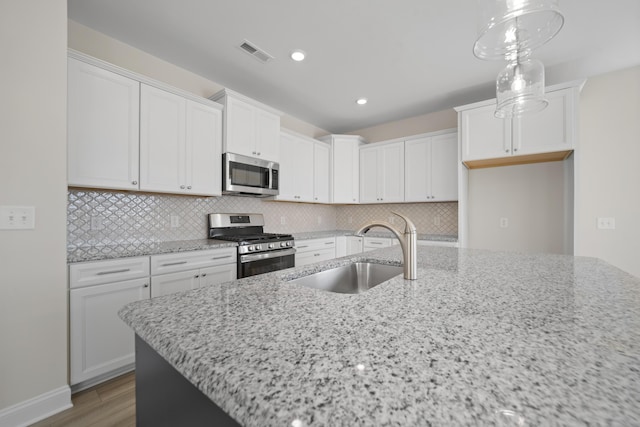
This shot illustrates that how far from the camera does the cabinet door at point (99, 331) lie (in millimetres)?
1720

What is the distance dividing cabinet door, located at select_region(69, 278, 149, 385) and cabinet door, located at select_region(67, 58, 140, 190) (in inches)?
30.9

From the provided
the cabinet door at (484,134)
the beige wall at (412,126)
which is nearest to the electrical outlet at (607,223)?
the cabinet door at (484,134)

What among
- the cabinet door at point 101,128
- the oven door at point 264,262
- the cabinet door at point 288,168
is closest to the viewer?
the cabinet door at point 101,128

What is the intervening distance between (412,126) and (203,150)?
3051mm

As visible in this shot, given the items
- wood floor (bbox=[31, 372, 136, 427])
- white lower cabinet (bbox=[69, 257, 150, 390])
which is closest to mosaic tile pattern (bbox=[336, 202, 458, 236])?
white lower cabinet (bbox=[69, 257, 150, 390])

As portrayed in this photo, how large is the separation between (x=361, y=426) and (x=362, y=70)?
3045 millimetres

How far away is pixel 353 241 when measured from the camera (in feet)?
13.5

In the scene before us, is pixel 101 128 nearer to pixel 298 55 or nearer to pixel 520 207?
pixel 298 55

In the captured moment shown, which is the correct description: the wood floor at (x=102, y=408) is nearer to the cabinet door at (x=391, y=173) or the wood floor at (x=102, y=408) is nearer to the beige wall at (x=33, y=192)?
the beige wall at (x=33, y=192)

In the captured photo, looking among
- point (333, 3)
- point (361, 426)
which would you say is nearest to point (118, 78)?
point (333, 3)

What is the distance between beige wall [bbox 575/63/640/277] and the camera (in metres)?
2.73

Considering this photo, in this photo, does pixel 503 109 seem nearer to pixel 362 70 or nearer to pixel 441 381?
pixel 362 70

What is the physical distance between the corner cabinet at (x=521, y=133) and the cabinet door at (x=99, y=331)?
3547mm

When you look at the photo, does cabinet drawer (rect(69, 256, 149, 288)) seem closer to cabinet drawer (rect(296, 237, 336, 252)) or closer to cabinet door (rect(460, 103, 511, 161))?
cabinet drawer (rect(296, 237, 336, 252))
